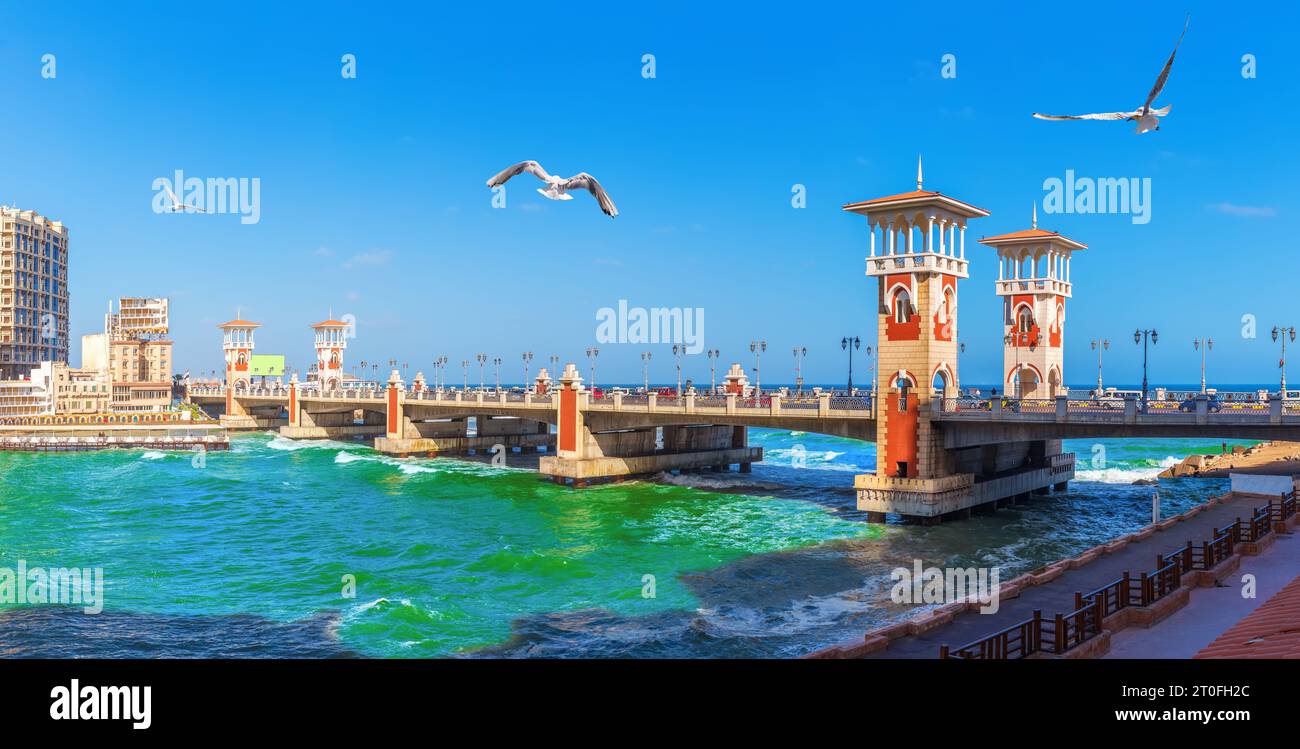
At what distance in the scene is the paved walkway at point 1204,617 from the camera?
2086cm

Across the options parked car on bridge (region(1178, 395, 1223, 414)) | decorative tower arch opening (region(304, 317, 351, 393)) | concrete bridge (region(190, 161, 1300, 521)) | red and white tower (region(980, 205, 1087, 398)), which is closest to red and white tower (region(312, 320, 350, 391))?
decorative tower arch opening (region(304, 317, 351, 393))

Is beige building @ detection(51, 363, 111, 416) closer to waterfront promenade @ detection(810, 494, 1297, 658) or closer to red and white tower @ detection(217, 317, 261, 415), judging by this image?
red and white tower @ detection(217, 317, 261, 415)

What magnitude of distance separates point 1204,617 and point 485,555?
31448 mm

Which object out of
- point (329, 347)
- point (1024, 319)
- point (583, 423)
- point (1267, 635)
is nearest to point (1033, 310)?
point (1024, 319)

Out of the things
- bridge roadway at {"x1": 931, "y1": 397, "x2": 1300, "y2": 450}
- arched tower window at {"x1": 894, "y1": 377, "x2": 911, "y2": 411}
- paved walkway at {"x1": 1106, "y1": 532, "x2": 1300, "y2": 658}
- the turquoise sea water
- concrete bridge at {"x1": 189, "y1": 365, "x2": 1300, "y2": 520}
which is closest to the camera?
paved walkway at {"x1": 1106, "y1": 532, "x2": 1300, "y2": 658}

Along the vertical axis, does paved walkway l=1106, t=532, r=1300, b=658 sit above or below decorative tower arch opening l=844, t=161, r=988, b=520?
below

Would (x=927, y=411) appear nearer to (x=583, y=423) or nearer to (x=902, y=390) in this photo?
(x=902, y=390)

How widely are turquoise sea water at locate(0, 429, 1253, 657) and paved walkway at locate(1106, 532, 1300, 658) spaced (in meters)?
9.38

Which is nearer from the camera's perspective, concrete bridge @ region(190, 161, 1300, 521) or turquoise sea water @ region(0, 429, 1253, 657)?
turquoise sea water @ region(0, 429, 1253, 657)

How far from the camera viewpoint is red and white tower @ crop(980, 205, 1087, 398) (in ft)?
212

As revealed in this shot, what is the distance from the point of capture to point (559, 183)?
3225 cm

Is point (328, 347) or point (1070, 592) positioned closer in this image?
point (1070, 592)
